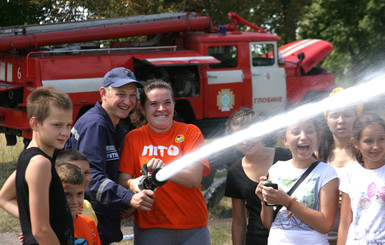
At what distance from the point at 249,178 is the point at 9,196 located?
156 centimetres

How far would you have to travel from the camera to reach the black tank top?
2.49 meters

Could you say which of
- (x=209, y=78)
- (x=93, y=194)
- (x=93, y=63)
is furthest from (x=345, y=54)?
(x=93, y=194)

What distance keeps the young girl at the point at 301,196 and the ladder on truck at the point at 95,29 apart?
6.50m

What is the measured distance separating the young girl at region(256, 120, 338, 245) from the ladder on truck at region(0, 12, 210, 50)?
650cm

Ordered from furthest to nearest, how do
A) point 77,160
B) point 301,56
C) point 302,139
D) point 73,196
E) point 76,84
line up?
point 301,56 < point 76,84 < point 302,139 < point 77,160 < point 73,196

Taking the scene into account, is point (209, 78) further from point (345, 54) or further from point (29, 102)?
point (345, 54)

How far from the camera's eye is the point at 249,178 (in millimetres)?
3555

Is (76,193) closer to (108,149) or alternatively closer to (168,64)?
(108,149)

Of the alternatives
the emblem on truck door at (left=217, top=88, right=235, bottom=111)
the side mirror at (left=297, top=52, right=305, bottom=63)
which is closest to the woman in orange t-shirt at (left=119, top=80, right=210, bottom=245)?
the emblem on truck door at (left=217, top=88, right=235, bottom=111)

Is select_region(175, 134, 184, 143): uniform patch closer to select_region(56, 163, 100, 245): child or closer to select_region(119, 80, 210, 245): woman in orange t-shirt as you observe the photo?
select_region(119, 80, 210, 245): woman in orange t-shirt

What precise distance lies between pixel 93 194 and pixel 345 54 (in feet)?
86.1

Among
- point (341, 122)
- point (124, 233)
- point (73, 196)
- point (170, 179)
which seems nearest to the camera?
point (73, 196)

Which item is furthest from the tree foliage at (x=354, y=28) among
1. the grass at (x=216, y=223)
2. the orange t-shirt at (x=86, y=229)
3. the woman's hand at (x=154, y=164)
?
the orange t-shirt at (x=86, y=229)

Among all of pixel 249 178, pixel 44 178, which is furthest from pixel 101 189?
pixel 249 178
